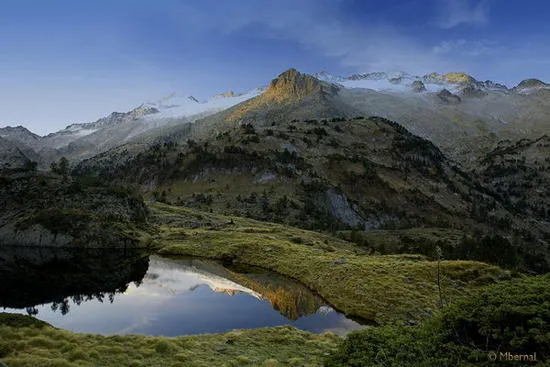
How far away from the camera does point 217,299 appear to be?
63.8 metres

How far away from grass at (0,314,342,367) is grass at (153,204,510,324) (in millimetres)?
16865

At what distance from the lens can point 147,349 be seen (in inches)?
1436

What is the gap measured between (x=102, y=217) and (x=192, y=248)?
27399 mm

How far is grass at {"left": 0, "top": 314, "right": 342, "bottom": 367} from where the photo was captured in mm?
31516

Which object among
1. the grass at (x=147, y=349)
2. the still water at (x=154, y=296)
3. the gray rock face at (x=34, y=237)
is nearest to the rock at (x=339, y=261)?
the still water at (x=154, y=296)

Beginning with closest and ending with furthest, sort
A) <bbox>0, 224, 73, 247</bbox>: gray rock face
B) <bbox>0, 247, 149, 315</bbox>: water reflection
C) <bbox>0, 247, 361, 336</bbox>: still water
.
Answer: <bbox>0, 247, 361, 336</bbox>: still water → <bbox>0, 247, 149, 315</bbox>: water reflection → <bbox>0, 224, 73, 247</bbox>: gray rock face

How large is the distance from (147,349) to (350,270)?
4174 cm

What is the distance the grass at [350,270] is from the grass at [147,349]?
1686 centimetres

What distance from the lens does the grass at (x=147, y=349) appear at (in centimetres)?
3152

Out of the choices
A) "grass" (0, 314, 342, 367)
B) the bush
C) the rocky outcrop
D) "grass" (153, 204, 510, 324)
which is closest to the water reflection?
the rocky outcrop

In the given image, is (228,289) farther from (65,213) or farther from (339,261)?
(65,213)

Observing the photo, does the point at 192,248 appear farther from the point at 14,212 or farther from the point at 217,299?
the point at 14,212

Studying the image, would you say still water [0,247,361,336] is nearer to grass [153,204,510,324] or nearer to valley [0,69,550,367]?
valley [0,69,550,367]

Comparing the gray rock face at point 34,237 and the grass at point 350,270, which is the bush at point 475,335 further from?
the gray rock face at point 34,237
